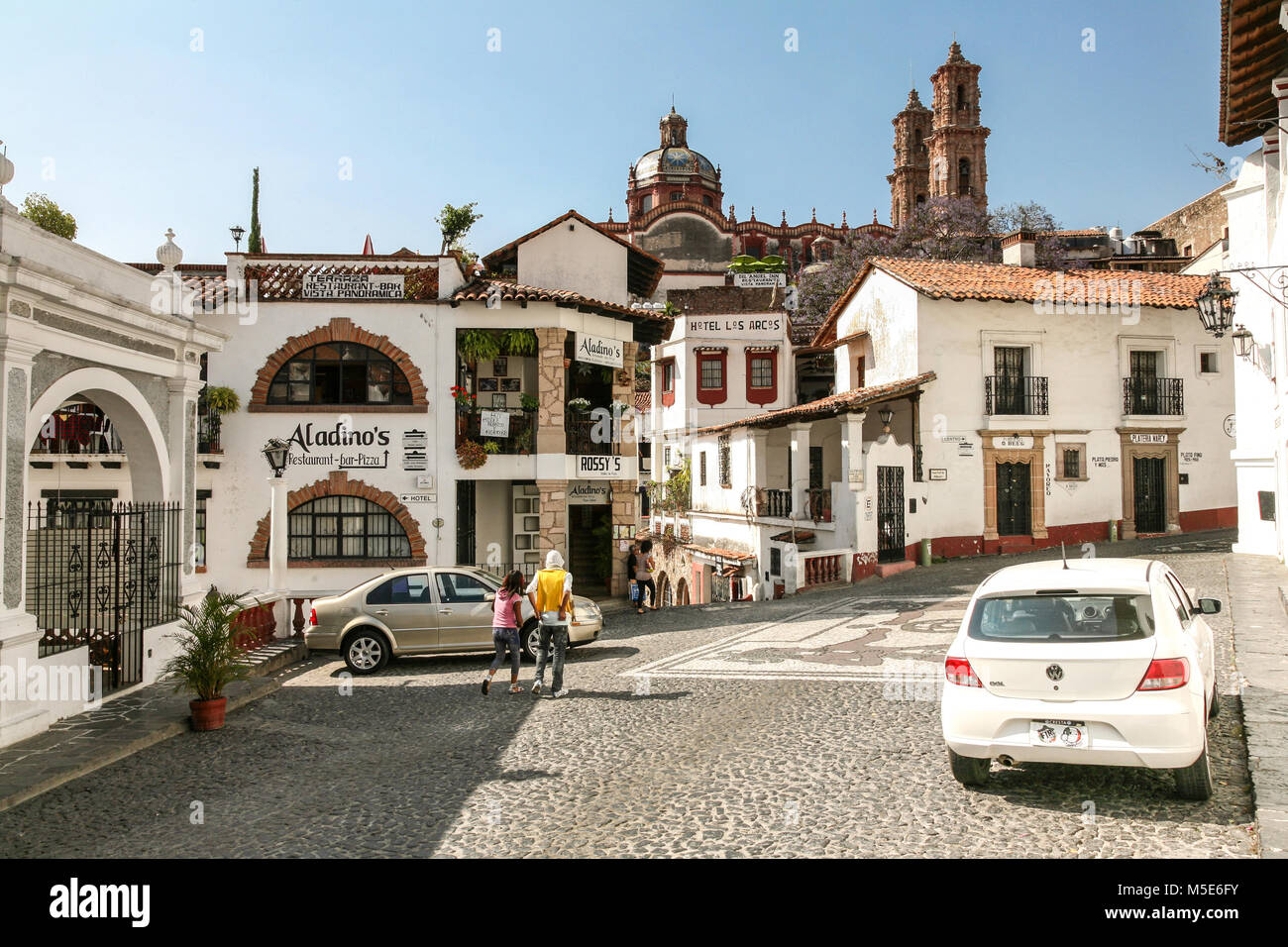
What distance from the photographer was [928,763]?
7.54 m

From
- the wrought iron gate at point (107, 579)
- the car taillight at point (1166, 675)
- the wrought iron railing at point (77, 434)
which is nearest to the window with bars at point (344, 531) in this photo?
the wrought iron railing at point (77, 434)

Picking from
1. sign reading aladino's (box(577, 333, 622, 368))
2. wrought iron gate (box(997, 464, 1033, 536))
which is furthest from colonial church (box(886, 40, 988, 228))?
sign reading aladino's (box(577, 333, 622, 368))

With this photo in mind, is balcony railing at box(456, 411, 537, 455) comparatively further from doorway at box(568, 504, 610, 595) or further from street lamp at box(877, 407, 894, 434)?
street lamp at box(877, 407, 894, 434)

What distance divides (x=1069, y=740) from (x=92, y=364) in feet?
36.8

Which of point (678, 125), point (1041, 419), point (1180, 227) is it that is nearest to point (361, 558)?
point (1041, 419)

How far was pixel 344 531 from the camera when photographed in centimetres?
1981

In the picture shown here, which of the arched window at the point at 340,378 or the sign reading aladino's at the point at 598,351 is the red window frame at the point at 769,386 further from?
the arched window at the point at 340,378

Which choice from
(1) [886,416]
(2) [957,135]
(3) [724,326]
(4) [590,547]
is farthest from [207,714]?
(2) [957,135]

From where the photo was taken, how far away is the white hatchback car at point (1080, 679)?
5.98 m

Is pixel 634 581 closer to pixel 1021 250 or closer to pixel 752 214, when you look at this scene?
pixel 1021 250

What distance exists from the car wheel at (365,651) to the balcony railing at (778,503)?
47.5ft

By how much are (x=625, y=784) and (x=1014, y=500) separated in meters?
21.3

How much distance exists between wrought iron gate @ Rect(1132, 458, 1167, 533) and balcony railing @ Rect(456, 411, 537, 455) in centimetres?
1786
